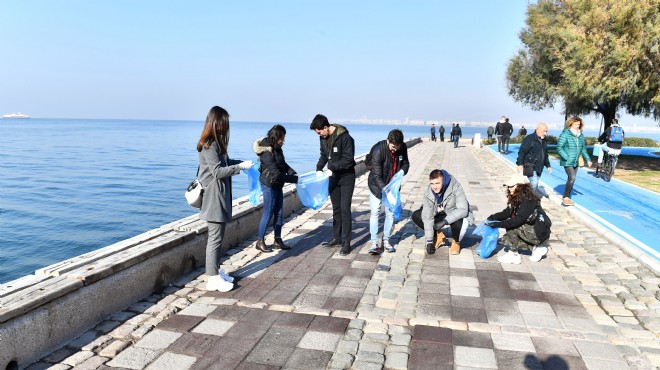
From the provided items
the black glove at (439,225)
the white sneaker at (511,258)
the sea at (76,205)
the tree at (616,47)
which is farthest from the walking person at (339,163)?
the tree at (616,47)

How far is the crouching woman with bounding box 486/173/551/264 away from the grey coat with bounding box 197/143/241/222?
3609 millimetres

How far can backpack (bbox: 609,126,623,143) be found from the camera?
506 inches

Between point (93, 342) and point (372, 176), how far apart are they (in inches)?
149

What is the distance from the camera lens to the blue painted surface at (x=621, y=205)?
7.72 metres

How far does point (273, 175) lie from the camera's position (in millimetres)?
5938

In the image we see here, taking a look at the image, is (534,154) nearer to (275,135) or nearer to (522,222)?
(522,222)

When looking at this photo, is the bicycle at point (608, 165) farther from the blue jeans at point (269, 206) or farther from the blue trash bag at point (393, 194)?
the blue jeans at point (269, 206)

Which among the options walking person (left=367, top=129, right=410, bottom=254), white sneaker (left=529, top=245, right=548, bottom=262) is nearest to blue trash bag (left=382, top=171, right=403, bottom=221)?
walking person (left=367, top=129, right=410, bottom=254)

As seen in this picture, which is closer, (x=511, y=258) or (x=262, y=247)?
(x=511, y=258)

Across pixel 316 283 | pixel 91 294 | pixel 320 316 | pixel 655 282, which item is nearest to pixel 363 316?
pixel 320 316

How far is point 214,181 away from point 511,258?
4034mm

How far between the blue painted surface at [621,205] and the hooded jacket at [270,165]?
5433 millimetres

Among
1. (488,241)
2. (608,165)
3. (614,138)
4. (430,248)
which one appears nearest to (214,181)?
(430,248)

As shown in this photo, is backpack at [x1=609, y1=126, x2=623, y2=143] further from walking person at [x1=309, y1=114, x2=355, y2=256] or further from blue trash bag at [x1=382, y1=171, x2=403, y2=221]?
walking person at [x1=309, y1=114, x2=355, y2=256]
